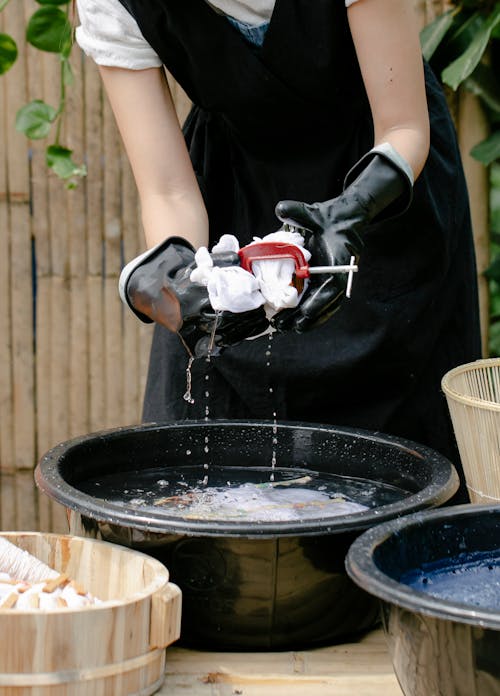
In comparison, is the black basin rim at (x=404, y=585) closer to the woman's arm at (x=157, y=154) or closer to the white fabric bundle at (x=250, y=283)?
the white fabric bundle at (x=250, y=283)

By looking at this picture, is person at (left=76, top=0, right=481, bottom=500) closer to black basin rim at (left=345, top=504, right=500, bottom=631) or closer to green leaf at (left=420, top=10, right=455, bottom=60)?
black basin rim at (left=345, top=504, right=500, bottom=631)

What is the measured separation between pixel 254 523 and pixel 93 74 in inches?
85.3

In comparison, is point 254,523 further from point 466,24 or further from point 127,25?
point 466,24

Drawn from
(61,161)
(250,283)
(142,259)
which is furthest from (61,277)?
(250,283)

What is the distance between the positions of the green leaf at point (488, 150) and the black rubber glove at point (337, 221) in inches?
51.7

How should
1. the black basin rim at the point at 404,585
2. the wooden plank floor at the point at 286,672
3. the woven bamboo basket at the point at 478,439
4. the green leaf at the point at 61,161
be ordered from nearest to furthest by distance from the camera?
the black basin rim at the point at 404,585, the wooden plank floor at the point at 286,672, the woven bamboo basket at the point at 478,439, the green leaf at the point at 61,161

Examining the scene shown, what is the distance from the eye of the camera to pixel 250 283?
4.57 feet

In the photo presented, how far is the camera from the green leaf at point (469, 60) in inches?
106

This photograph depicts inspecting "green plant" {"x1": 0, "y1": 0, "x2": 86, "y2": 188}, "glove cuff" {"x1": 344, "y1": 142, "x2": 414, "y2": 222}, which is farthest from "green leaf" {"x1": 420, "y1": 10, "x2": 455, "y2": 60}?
"glove cuff" {"x1": 344, "y1": 142, "x2": 414, "y2": 222}

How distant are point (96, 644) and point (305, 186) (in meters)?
0.98

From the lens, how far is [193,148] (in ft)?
6.47

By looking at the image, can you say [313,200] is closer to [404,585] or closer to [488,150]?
[404,585]

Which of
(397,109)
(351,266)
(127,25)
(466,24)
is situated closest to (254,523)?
(351,266)

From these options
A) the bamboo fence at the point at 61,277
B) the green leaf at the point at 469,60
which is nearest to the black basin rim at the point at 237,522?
the green leaf at the point at 469,60
